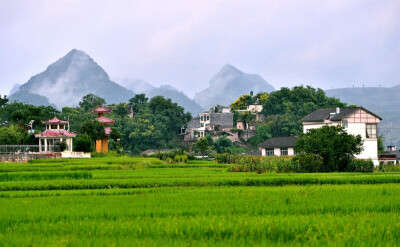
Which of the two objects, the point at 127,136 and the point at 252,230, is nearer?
the point at 252,230

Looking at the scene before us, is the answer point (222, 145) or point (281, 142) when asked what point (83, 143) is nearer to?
point (281, 142)

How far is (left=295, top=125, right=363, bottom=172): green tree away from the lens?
38.0 meters

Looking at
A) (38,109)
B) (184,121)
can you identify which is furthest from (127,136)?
(38,109)

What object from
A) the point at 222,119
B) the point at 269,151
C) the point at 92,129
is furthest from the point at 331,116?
the point at 222,119

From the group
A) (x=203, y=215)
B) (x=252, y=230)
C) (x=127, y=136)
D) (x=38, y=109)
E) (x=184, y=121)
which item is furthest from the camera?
(x=184, y=121)

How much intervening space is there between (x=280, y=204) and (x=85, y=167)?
1000 inches

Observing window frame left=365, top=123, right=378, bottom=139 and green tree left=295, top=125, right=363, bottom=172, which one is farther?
window frame left=365, top=123, right=378, bottom=139

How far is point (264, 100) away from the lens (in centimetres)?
12281

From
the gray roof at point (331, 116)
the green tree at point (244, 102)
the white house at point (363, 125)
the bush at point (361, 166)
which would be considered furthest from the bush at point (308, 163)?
the green tree at point (244, 102)

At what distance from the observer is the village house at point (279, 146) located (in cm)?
6775

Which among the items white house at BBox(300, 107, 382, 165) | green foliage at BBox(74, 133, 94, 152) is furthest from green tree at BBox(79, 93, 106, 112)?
white house at BBox(300, 107, 382, 165)

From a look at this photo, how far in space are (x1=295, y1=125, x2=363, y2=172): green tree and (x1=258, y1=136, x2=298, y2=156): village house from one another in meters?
28.2

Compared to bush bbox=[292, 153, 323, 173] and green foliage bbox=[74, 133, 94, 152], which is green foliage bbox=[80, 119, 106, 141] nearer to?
green foliage bbox=[74, 133, 94, 152]

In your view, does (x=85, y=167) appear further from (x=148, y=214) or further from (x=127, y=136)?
(x=127, y=136)
